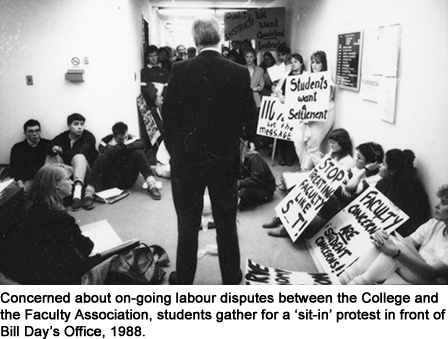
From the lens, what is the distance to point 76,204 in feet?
12.3

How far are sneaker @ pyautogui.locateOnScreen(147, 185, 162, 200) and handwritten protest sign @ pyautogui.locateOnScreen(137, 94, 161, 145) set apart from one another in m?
1.35

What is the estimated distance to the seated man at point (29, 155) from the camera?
157 inches

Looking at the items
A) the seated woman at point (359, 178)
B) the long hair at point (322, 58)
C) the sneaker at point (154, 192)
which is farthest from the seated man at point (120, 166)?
the long hair at point (322, 58)

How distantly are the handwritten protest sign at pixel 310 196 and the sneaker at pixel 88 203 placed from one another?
180 centimetres

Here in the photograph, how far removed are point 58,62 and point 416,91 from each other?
3.69 meters

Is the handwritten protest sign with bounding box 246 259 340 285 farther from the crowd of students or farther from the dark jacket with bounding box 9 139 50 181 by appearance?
the dark jacket with bounding box 9 139 50 181

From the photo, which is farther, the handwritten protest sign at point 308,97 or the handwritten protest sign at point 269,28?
the handwritten protest sign at point 269,28

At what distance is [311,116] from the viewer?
4.15m

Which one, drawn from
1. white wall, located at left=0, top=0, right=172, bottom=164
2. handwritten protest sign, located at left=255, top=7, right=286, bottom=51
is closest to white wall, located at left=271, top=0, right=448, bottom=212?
handwritten protest sign, located at left=255, top=7, right=286, bottom=51

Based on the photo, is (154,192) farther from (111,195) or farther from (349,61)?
(349,61)

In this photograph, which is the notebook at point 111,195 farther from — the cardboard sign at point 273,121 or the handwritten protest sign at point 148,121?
the cardboard sign at point 273,121
